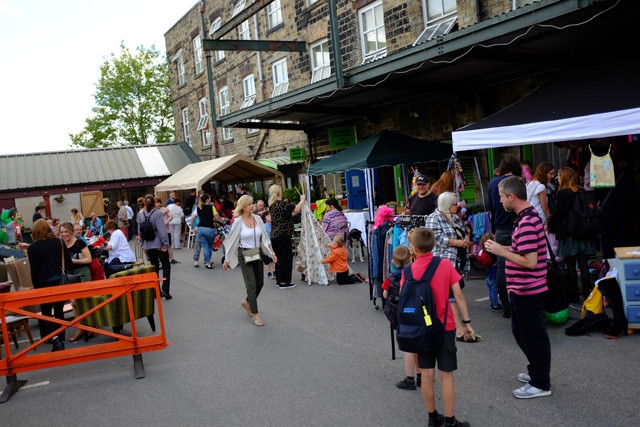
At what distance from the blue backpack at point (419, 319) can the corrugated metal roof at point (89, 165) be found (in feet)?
80.8

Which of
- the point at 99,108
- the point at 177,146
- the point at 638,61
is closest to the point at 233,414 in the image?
the point at 638,61

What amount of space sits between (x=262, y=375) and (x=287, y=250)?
485cm

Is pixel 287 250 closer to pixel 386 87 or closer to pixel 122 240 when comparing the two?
pixel 122 240

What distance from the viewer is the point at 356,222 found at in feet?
41.7

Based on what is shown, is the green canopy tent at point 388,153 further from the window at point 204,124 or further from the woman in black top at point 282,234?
the window at point 204,124

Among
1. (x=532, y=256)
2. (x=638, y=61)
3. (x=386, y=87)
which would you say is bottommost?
(x=532, y=256)

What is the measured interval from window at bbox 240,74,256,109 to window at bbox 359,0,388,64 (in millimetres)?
7151

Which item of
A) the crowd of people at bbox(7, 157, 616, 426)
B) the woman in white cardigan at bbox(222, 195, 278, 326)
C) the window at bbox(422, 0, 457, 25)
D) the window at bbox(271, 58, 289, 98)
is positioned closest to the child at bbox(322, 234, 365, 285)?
the crowd of people at bbox(7, 157, 616, 426)

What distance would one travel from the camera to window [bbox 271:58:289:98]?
2041 cm

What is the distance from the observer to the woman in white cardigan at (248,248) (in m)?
7.76

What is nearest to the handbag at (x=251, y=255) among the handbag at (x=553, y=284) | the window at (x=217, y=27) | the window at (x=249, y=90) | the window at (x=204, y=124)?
the handbag at (x=553, y=284)

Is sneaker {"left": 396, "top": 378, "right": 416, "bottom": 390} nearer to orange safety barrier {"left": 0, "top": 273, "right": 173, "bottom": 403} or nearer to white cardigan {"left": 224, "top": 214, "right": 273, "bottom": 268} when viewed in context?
orange safety barrier {"left": 0, "top": 273, "right": 173, "bottom": 403}

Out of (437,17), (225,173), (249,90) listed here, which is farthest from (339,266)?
(249,90)

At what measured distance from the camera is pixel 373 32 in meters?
16.0
